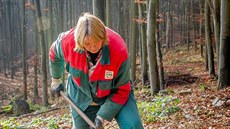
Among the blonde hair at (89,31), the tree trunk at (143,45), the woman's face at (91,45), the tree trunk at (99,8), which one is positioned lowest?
the tree trunk at (143,45)

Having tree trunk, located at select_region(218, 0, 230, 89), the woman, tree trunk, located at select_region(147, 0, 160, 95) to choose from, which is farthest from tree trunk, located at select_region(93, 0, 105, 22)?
the woman

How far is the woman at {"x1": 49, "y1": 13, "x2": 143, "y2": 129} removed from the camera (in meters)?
2.93

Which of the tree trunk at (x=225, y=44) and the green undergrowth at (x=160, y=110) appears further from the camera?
the tree trunk at (x=225, y=44)

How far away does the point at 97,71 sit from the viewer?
3.18 m

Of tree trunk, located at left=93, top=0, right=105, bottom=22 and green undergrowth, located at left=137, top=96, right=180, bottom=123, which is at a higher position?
tree trunk, located at left=93, top=0, right=105, bottom=22

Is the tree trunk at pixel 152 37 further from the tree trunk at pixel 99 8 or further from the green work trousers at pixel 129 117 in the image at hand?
the green work trousers at pixel 129 117

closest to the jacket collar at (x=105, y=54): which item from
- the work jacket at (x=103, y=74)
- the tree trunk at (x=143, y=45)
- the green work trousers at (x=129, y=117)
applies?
the work jacket at (x=103, y=74)

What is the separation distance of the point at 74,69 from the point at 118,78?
0.44 metres

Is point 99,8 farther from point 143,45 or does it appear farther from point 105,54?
point 143,45

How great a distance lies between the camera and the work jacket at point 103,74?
3123 mm

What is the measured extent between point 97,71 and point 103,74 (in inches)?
2.6

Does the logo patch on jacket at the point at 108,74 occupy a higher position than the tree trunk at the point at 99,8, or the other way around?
the tree trunk at the point at 99,8

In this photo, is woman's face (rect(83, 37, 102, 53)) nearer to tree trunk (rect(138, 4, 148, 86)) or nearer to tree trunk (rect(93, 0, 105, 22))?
tree trunk (rect(93, 0, 105, 22))

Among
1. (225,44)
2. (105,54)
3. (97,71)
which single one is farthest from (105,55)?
(225,44)
